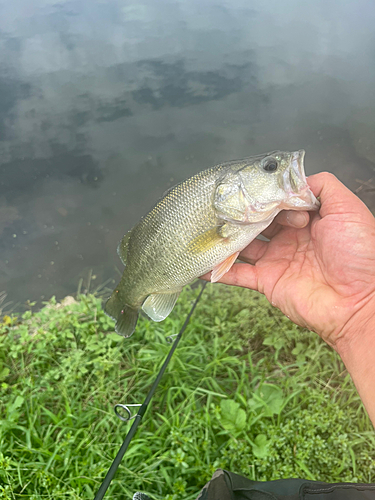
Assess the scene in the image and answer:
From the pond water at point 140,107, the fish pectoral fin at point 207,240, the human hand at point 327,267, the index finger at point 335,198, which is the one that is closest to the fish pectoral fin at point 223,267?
the fish pectoral fin at point 207,240

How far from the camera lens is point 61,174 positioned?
19.3 ft

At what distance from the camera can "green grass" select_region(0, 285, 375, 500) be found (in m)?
2.19

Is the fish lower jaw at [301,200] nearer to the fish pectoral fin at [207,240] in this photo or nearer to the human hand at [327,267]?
the human hand at [327,267]

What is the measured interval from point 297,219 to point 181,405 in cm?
184

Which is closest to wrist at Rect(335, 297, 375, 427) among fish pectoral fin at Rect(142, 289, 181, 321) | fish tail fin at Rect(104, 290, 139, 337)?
fish pectoral fin at Rect(142, 289, 181, 321)

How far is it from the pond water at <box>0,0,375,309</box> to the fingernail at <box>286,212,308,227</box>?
11.1 feet

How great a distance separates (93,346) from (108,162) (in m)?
4.06

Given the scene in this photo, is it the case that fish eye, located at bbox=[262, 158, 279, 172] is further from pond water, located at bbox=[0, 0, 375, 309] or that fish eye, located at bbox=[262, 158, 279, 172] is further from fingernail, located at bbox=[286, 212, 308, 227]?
pond water, located at bbox=[0, 0, 375, 309]

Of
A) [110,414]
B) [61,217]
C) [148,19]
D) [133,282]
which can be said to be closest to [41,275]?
[61,217]

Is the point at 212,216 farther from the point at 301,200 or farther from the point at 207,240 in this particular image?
the point at 301,200

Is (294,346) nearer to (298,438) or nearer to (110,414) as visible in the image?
(298,438)

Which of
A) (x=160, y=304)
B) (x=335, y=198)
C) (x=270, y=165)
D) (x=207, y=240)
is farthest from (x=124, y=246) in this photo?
(x=335, y=198)

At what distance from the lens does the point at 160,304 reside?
2.19 metres

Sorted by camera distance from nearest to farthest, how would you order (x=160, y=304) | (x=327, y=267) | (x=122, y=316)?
(x=327, y=267) → (x=160, y=304) → (x=122, y=316)
